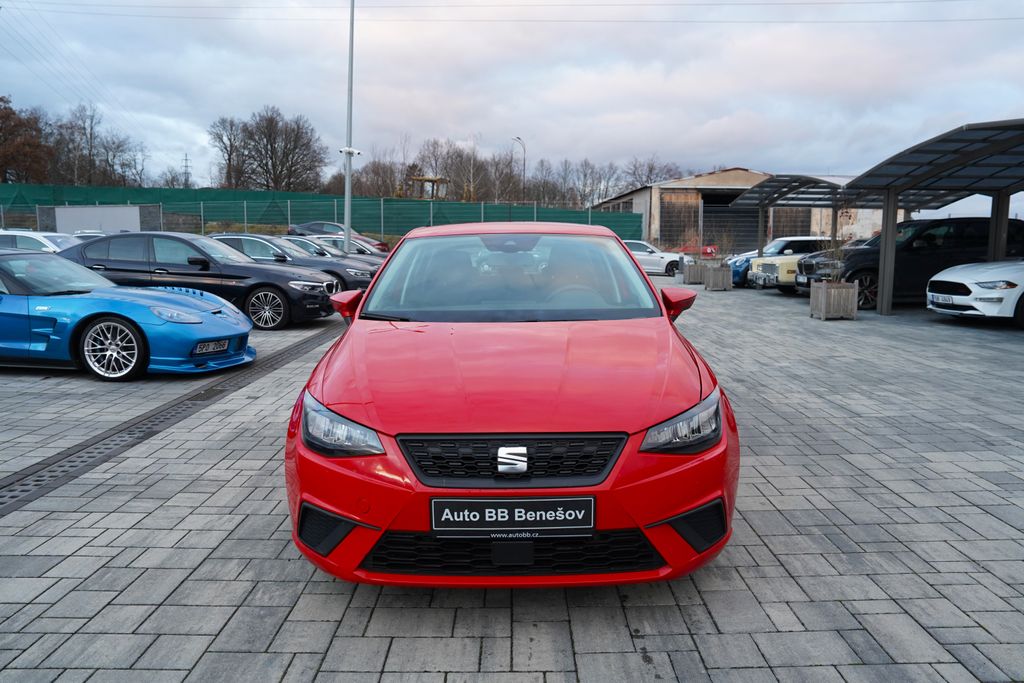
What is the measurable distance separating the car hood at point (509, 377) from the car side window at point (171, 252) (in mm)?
8262

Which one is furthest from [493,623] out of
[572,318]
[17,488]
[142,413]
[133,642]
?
[142,413]

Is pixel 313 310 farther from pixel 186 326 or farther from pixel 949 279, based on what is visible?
pixel 949 279

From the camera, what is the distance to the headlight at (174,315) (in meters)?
7.09

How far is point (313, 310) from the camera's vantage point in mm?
11180

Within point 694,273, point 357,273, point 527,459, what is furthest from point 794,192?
point 527,459

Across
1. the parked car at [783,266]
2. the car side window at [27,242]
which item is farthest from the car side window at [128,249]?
the parked car at [783,266]

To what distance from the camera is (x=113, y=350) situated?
279 inches

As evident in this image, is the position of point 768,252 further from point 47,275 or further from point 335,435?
point 335,435

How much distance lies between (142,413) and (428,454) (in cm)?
447

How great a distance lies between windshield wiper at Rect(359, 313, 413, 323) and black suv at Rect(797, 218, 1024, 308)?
12.9 metres

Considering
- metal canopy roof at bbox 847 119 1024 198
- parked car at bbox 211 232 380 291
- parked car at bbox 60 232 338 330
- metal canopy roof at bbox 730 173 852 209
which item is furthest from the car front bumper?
metal canopy roof at bbox 730 173 852 209

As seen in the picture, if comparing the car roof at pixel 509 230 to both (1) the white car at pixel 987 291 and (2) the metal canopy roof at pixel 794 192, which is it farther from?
(2) the metal canopy roof at pixel 794 192

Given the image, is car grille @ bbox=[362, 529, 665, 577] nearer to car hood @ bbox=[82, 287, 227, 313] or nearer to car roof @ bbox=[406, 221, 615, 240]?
car roof @ bbox=[406, 221, 615, 240]

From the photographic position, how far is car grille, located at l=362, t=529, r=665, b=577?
8.18 ft
